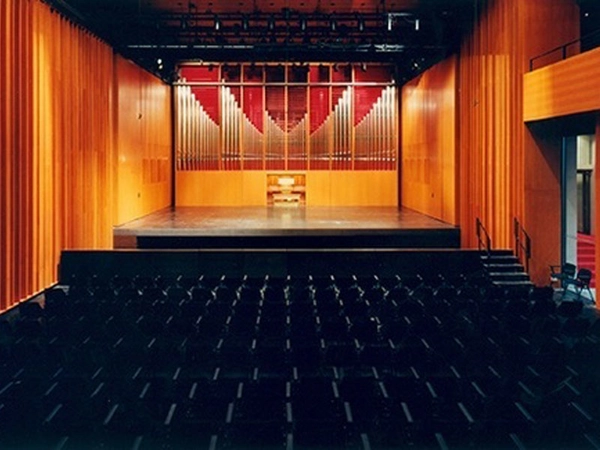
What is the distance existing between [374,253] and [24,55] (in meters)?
6.55

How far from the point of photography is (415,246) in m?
15.7

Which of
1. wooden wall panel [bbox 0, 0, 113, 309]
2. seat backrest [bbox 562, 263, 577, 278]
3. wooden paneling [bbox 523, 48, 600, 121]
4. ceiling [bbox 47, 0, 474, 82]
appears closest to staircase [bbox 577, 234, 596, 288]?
seat backrest [bbox 562, 263, 577, 278]

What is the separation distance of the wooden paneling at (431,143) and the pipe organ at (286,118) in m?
0.89

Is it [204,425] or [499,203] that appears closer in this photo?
[204,425]

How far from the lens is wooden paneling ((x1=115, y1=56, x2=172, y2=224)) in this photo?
16.8 meters

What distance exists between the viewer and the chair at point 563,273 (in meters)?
12.0

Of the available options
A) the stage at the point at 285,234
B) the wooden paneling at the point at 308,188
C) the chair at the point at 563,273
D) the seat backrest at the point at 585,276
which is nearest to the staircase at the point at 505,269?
the chair at the point at 563,273

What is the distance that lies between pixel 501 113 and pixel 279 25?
19.6 feet

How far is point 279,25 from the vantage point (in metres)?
17.5

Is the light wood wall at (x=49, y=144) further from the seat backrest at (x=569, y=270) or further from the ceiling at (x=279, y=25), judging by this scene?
the seat backrest at (x=569, y=270)

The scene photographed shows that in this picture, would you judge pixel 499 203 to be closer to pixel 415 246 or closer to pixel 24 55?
pixel 415 246

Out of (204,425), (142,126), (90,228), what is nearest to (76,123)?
(90,228)

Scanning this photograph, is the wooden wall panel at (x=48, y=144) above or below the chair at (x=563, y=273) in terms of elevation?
above

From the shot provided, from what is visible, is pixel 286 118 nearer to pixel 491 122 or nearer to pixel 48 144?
pixel 491 122
